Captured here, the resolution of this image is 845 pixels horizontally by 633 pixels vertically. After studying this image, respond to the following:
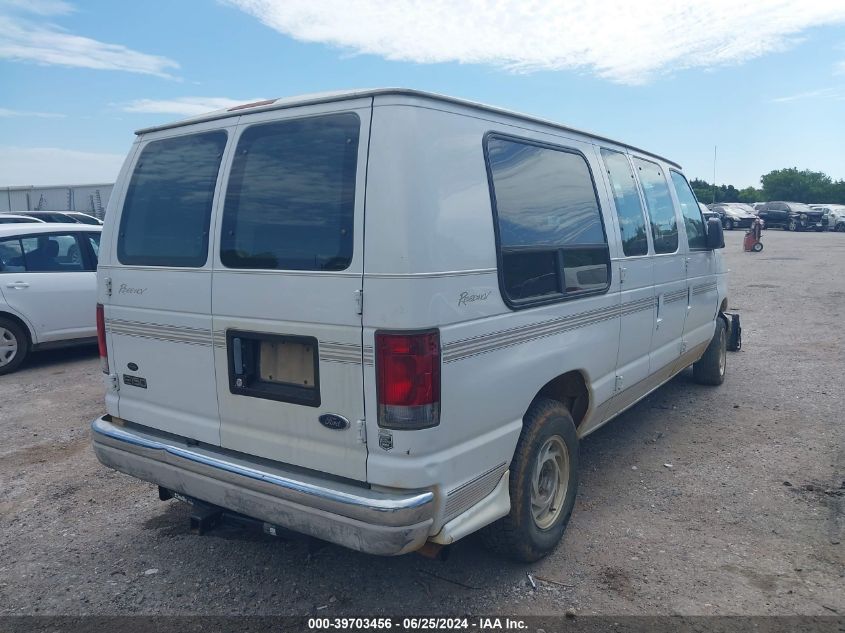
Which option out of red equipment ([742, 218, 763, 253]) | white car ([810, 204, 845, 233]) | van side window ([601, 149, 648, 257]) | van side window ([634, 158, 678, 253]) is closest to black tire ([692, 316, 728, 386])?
van side window ([634, 158, 678, 253])

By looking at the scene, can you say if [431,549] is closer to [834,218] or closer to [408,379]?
[408,379]

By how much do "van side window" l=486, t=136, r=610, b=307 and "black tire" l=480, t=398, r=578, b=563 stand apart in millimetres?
625

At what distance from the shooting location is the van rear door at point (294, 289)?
114 inches

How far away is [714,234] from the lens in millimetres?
6191

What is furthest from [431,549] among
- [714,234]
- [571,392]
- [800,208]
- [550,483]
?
[800,208]

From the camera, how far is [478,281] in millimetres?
3027

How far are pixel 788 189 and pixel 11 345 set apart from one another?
247 ft

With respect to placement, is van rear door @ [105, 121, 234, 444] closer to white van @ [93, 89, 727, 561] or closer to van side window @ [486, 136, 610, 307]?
white van @ [93, 89, 727, 561]

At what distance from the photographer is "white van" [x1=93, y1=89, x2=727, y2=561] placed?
281 centimetres

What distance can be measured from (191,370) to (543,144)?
7.25 ft

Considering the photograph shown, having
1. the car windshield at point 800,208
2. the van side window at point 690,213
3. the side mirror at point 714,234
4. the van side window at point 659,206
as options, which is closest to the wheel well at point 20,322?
the van side window at point 659,206

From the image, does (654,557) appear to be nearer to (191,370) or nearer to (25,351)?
(191,370)

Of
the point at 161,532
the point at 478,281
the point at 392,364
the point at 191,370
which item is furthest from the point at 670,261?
the point at 161,532

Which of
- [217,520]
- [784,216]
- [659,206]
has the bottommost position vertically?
[217,520]
